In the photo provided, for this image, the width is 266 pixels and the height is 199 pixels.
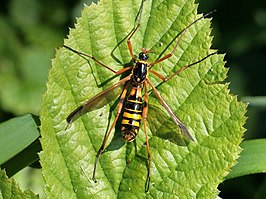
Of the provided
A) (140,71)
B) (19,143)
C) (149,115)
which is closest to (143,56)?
(140,71)

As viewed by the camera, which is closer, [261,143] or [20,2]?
[261,143]

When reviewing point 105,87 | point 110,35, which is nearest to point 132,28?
point 110,35

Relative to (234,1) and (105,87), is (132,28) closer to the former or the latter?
(105,87)

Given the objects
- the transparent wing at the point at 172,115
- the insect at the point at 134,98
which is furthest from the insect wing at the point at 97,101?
the transparent wing at the point at 172,115

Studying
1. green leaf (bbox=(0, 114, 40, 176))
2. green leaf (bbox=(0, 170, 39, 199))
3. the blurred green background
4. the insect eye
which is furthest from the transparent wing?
the blurred green background

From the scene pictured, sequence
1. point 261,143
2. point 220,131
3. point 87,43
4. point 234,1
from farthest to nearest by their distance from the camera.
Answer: point 234,1 → point 261,143 → point 87,43 → point 220,131

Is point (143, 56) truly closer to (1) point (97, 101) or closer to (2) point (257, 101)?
(1) point (97, 101)
